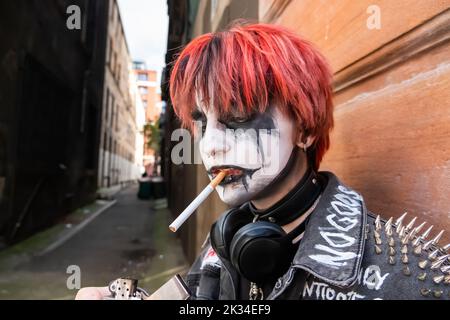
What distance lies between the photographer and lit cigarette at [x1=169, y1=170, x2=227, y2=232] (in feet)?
3.07

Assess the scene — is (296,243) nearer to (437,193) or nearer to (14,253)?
(437,193)

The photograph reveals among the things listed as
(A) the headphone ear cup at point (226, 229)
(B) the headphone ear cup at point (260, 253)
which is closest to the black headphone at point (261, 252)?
(B) the headphone ear cup at point (260, 253)

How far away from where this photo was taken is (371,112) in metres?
1.41

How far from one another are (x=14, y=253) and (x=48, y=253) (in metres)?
0.55

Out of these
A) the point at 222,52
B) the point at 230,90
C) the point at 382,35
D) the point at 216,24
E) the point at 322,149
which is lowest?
the point at 322,149

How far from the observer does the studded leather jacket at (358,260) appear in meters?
0.87

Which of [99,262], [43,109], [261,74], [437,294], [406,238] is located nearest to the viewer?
[437,294]

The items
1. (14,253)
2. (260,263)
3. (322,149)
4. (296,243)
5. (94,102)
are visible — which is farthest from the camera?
(94,102)

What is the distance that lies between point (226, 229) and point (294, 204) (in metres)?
0.22

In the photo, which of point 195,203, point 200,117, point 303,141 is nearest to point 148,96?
point 200,117

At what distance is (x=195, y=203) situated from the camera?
989 mm

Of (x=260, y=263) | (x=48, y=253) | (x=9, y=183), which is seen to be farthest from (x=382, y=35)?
(x=9, y=183)

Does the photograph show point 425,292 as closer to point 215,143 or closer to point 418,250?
point 418,250

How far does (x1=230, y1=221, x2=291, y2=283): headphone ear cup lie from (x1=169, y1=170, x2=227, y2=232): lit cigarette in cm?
15
